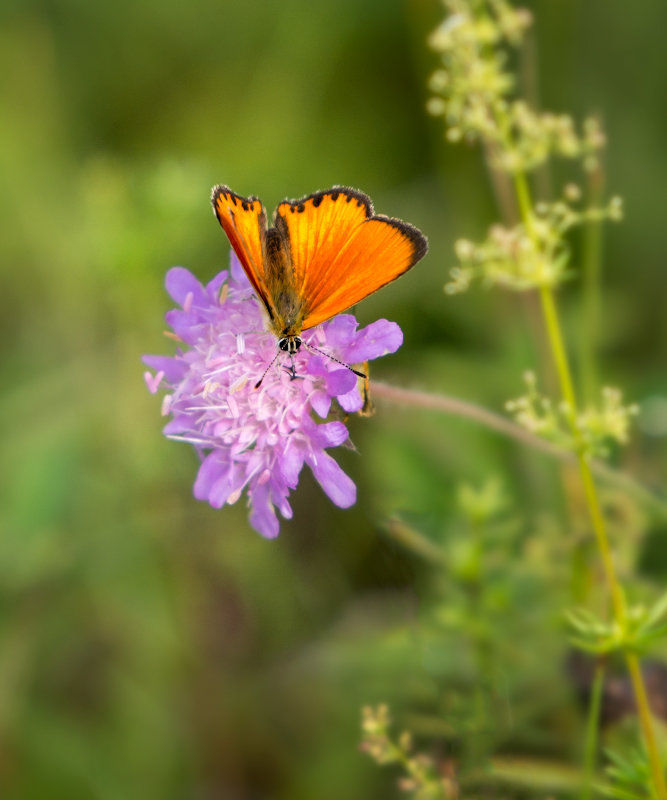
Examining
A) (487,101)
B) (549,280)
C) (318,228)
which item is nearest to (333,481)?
(318,228)

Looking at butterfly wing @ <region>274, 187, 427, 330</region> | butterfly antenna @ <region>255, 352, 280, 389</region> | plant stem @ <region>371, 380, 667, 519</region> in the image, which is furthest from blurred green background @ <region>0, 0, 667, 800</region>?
butterfly wing @ <region>274, 187, 427, 330</region>

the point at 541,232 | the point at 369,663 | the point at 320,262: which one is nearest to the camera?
the point at 320,262

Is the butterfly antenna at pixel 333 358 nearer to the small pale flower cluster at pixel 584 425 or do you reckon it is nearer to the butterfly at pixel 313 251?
the butterfly at pixel 313 251

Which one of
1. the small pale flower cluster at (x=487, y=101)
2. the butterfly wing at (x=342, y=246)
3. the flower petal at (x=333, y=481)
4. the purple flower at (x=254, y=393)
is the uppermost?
the small pale flower cluster at (x=487, y=101)

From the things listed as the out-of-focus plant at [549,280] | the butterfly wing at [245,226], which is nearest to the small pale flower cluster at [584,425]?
the out-of-focus plant at [549,280]

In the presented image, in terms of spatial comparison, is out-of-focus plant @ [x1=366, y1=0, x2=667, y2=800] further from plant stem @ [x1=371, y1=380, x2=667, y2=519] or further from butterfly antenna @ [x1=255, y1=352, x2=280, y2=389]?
butterfly antenna @ [x1=255, y1=352, x2=280, y2=389]

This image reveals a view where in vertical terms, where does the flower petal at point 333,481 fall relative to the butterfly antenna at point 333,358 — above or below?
below

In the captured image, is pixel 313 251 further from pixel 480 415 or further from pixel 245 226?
pixel 480 415

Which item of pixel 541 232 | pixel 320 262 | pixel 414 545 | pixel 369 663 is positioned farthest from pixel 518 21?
pixel 369 663

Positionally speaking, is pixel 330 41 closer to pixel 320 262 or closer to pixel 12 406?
pixel 12 406
